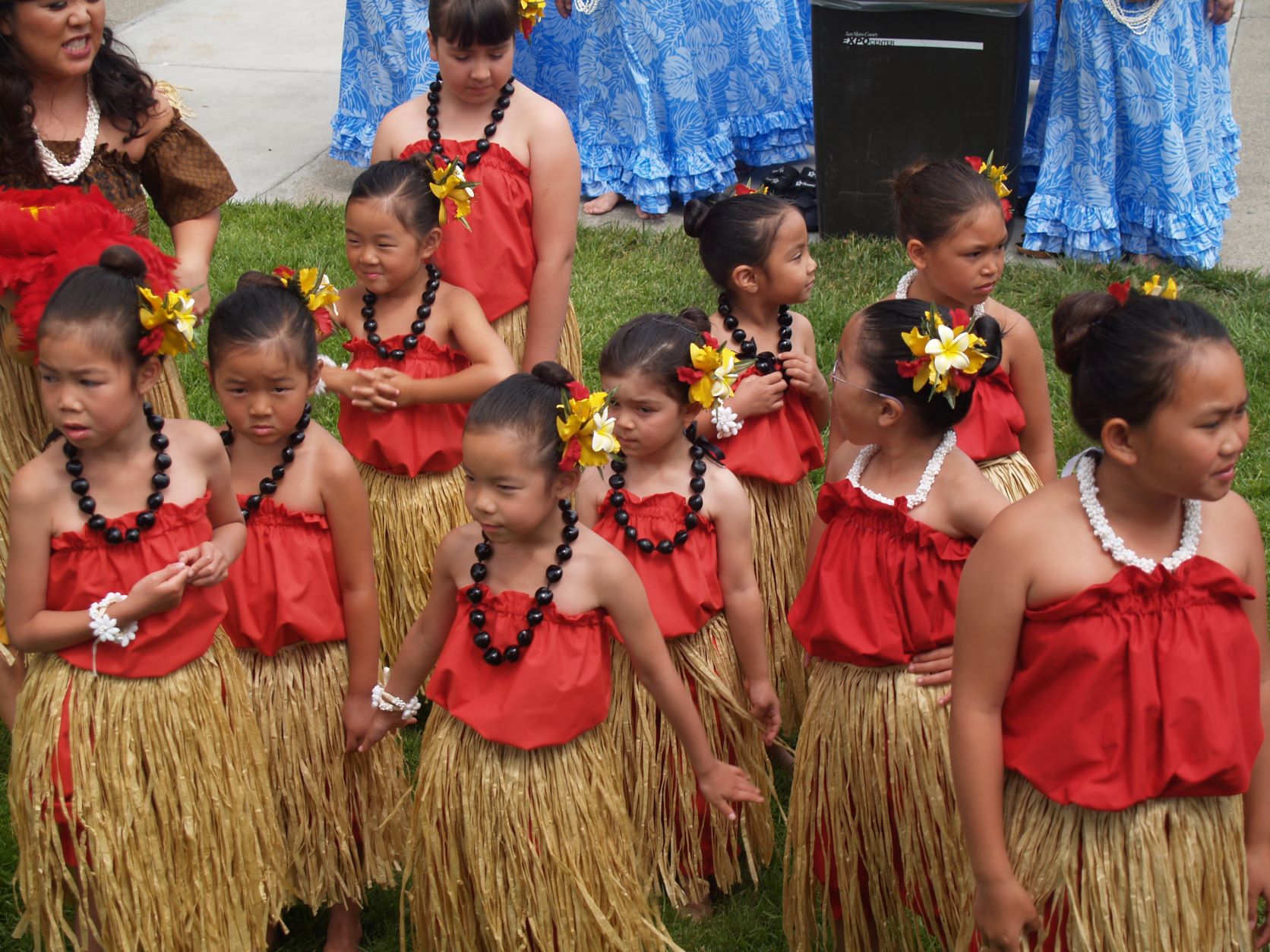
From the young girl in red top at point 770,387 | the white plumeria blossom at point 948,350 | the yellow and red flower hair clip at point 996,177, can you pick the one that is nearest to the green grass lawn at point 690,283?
the yellow and red flower hair clip at point 996,177

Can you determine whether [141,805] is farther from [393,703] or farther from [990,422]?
[990,422]

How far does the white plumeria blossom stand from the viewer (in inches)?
102

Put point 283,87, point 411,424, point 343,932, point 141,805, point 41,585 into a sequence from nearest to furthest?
point 41,585 → point 141,805 → point 343,932 → point 411,424 → point 283,87

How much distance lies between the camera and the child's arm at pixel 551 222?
3586 millimetres

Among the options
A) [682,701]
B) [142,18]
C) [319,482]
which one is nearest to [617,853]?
[682,701]

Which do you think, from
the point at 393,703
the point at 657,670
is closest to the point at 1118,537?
the point at 657,670

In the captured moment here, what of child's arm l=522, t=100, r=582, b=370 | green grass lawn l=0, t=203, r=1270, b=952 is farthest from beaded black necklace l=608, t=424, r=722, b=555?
green grass lawn l=0, t=203, r=1270, b=952

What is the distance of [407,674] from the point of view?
2789 mm

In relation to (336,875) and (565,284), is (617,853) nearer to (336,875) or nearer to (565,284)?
(336,875)

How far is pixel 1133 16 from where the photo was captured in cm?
582

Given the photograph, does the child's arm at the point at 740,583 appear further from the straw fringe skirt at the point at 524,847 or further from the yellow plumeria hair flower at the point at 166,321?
the yellow plumeria hair flower at the point at 166,321

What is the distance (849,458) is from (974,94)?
3.74 meters

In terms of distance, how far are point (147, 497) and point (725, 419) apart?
129cm

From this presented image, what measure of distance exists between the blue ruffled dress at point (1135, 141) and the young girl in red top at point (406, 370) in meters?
3.63
